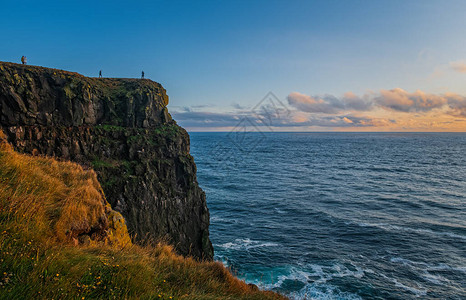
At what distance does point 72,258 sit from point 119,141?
63.5 ft

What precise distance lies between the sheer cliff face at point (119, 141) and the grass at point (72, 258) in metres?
10.2

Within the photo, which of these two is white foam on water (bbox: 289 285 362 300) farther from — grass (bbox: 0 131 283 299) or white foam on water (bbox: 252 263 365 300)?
grass (bbox: 0 131 283 299)

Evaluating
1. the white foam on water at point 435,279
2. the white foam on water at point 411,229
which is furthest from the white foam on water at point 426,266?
the white foam on water at point 411,229

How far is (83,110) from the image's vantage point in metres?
23.2

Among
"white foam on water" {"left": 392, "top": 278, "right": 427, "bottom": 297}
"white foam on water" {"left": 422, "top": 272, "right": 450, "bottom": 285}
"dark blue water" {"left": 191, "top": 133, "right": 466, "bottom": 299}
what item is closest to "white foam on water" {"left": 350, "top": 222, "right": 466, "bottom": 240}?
"dark blue water" {"left": 191, "top": 133, "right": 466, "bottom": 299}

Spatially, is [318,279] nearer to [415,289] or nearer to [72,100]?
[415,289]

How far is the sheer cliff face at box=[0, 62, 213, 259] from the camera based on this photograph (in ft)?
65.8

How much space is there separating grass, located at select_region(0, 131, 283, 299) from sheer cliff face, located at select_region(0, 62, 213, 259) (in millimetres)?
10237

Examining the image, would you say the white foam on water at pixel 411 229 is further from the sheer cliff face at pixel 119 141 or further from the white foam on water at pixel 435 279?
the sheer cliff face at pixel 119 141

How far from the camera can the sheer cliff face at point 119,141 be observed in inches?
790

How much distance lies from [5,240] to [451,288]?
27.3 metres

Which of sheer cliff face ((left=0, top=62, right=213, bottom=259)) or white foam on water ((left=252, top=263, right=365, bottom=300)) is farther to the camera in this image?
sheer cliff face ((left=0, top=62, right=213, bottom=259))

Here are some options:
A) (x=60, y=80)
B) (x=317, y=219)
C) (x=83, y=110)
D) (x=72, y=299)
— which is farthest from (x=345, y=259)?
(x=60, y=80)

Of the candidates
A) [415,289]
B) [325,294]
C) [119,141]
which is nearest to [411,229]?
[415,289]
